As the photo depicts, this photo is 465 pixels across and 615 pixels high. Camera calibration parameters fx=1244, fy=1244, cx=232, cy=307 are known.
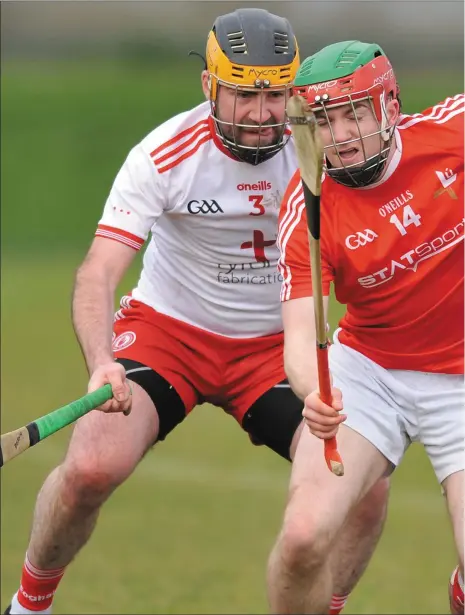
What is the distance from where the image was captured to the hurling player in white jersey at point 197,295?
15.6 ft

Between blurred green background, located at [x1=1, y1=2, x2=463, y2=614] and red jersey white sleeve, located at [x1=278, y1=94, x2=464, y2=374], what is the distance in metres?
1.87

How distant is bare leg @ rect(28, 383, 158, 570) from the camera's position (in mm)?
4719

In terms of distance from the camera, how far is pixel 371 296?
4.57m

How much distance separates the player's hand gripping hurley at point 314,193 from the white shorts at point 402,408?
44 cm

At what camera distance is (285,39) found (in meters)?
4.92

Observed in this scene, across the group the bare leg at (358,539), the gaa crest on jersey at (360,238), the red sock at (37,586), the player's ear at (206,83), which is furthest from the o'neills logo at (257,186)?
the red sock at (37,586)

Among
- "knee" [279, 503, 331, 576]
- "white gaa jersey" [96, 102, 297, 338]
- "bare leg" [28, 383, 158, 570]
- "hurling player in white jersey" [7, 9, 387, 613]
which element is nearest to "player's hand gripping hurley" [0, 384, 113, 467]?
"hurling player in white jersey" [7, 9, 387, 613]

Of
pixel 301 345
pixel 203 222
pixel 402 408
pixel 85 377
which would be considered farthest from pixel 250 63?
pixel 85 377

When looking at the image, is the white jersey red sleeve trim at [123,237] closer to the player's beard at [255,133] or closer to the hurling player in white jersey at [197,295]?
the hurling player in white jersey at [197,295]

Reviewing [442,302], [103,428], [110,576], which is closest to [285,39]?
[442,302]

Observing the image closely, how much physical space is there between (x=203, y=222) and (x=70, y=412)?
4.29 ft

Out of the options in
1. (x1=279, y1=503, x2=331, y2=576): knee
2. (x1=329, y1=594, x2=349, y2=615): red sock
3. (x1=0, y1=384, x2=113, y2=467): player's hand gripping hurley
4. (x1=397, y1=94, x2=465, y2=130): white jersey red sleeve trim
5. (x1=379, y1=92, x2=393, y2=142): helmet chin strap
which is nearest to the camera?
(x1=0, y1=384, x2=113, y2=467): player's hand gripping hurley

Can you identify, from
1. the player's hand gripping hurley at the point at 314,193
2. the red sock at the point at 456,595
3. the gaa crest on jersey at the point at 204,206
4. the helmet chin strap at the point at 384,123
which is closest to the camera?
the player's hand gripping hurley at the point at 314,193

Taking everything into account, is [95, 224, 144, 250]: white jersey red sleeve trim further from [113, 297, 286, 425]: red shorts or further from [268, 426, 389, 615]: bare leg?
[268, 426, 389, 615]: bare leg
